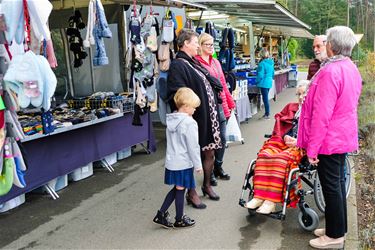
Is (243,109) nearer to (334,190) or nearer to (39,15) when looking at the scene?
(334,190)

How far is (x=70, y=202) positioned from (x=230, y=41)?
198 inches

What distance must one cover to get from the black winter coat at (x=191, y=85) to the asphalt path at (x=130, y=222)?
2.86ft

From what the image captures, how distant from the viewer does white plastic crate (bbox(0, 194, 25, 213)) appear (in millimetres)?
4320

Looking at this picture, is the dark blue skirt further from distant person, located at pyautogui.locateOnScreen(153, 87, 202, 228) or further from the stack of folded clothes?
the stack of folded clothes

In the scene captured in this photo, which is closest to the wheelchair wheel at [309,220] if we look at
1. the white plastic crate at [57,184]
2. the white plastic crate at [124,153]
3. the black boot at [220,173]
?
the black boot at [220,173]

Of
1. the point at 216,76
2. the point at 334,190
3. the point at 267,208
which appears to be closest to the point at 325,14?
the point at 216,76

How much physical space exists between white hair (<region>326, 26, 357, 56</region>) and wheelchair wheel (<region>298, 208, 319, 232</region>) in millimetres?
1410

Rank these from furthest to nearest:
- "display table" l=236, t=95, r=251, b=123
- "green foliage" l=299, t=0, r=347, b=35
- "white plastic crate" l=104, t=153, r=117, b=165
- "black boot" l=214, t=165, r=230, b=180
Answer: "green foliage" l=299, t=0, r=347, b=35, "display table" l=236, t=95, r=251, b=123, "white plastic crate" l=104, t=153, r=117, b=165, "black boot" l=214, t=165, r=230, b=180

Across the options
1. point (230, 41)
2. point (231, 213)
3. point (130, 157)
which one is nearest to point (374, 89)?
point (230, 41)

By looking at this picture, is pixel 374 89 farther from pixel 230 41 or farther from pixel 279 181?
pixel 279 181

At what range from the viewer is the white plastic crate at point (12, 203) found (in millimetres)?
4320

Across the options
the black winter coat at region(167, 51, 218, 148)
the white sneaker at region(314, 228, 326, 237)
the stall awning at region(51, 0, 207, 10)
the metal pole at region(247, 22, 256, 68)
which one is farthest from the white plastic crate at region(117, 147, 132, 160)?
the metal pole at region(247, 22, 256, 68)

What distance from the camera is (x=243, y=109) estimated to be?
9.10 meters

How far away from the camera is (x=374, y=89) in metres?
11.1
